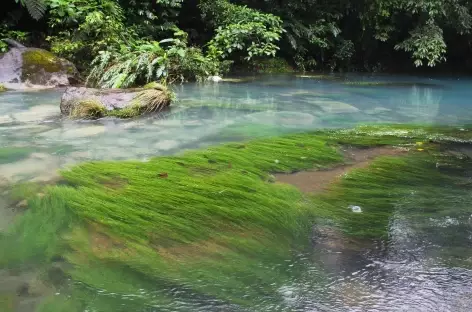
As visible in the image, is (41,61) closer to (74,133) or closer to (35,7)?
(35,7)

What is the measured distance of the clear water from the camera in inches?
75.4

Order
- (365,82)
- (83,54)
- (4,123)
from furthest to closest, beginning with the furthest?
(365,82) → (83,54) → (4,123)

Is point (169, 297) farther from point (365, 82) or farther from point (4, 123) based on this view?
point (365, 82)

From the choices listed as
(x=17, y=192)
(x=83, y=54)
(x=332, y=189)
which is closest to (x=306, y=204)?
(x=332, y=189)

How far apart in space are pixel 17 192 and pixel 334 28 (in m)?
10.7

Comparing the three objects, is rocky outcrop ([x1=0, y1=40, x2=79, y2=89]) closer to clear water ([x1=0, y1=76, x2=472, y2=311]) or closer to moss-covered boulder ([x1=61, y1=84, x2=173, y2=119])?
clear water ([x1=0, y1=76, x2=472, y2=311])

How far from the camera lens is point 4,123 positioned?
508 centimetres

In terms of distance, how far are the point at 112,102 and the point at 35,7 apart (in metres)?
4.57

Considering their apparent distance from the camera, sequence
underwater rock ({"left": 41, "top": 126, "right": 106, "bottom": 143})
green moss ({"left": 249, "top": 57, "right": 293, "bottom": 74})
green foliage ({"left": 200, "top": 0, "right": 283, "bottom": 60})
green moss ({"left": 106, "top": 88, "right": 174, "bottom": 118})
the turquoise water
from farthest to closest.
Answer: green moss ({"left": 249, "top": 57, "right": 293, "bottom": 74}) → green foliage ({"left": 200, "top": 0, "right": 283, "bottom": 60}) → green moss ({"left": 106, "top": 88, "right": 174, "bottom": 118}) → underwater rock ({"left": 41, "top": 126, "right": 106, "bottom": 143}) → the turquoise water

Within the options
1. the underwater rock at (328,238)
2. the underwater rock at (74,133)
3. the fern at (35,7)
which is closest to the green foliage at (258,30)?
the fern at (35,7)

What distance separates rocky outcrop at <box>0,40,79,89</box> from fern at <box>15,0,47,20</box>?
0.99 m

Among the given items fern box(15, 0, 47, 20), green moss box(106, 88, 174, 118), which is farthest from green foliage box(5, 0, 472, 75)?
green moss box(106, 88, 174, 118)

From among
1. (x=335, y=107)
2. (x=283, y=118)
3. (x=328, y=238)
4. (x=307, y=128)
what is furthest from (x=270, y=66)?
(x=328, y=238)

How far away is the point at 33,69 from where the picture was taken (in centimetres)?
806
